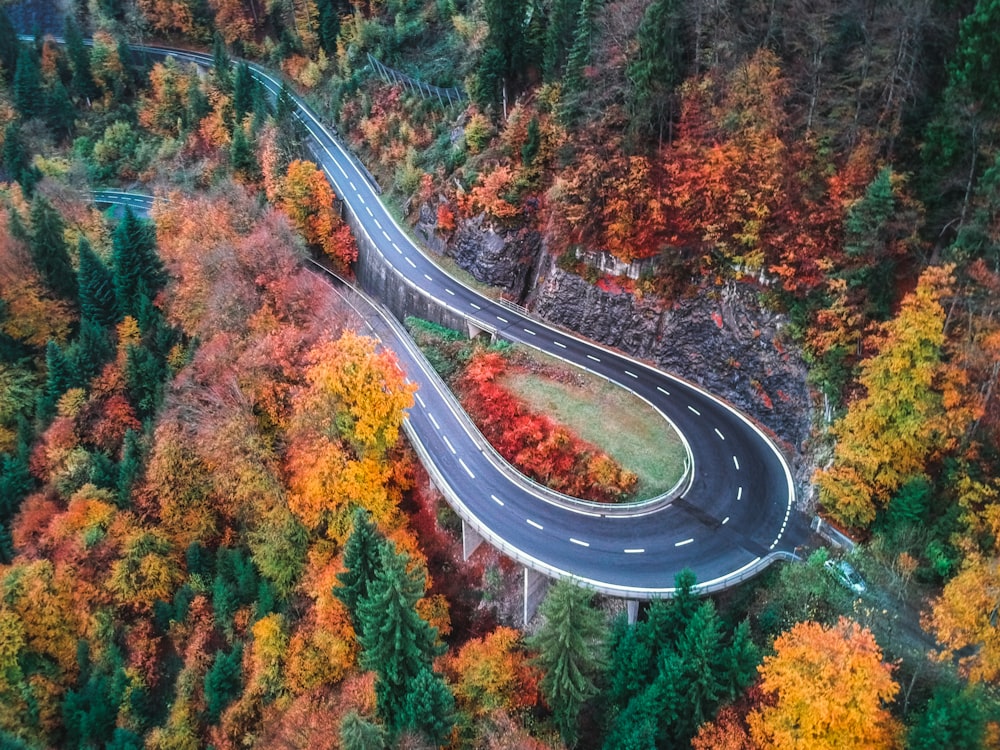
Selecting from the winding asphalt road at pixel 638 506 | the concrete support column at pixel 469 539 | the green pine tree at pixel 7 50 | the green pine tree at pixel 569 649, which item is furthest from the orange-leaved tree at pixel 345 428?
the green pine tree at pixel 7 50

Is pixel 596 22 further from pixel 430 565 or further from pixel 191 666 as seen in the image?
pixel 191 666

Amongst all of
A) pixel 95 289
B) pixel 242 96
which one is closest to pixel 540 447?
pixel 95 289

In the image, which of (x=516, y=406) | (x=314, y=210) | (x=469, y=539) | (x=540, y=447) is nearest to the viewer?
(x=469, y=539)

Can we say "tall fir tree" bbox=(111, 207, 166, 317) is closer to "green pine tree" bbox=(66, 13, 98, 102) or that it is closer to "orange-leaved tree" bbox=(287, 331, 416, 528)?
"orange-leaved tree" bbox=(287, 331, 416, 528)

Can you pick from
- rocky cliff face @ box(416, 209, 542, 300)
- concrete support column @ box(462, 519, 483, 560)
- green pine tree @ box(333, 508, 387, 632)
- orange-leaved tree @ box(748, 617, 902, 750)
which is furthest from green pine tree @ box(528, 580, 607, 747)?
rocky cliff face @ box(416, 209, 542, 300)

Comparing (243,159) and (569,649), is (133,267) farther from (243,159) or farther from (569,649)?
(569,649)

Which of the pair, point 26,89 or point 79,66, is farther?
point 79,66

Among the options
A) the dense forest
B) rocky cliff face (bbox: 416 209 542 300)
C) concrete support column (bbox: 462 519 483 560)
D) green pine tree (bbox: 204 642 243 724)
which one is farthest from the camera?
rocky cliff face (bbox: 416 209 542 300)
